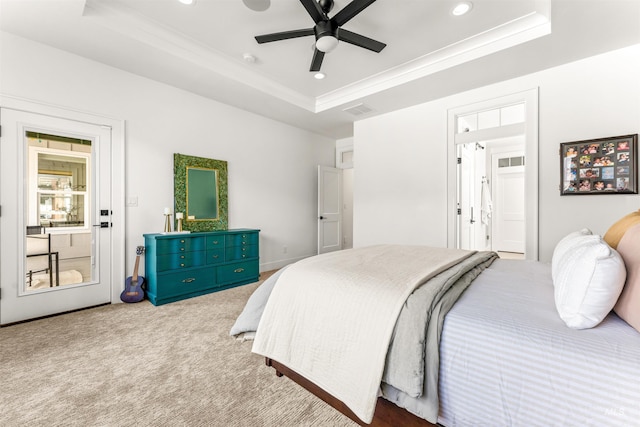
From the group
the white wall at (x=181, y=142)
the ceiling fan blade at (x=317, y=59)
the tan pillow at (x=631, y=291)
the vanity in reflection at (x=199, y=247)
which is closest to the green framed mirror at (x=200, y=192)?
the vanity in reflection at (x=199, y=247)

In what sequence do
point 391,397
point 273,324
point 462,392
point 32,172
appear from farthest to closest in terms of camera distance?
point 32,172
point 273,324
point 391,397
point 462,392

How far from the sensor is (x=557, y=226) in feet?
10.1

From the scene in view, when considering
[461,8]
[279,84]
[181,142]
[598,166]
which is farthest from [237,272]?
[598,166]

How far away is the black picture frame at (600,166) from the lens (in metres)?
2.69

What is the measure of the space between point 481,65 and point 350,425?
363 centimetres

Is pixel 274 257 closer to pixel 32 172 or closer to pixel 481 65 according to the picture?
pixel 32 172

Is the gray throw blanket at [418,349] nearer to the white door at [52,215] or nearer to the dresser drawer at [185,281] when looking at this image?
the dresser drawer at [185,281]

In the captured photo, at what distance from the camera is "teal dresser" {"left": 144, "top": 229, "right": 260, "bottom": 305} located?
10.3 ft

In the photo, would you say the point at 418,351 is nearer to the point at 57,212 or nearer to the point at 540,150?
the point at 540,150

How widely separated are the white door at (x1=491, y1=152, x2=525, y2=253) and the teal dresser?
5601 millimetres

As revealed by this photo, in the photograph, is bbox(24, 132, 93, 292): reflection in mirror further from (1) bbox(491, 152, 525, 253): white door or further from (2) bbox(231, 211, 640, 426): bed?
(1) bbox(491, 152, 525, 253): white door

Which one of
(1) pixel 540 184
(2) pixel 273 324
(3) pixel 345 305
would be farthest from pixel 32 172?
(1) pixel 540 184

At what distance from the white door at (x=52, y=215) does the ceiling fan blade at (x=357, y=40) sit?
2.81m

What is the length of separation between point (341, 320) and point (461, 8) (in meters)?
2.83
